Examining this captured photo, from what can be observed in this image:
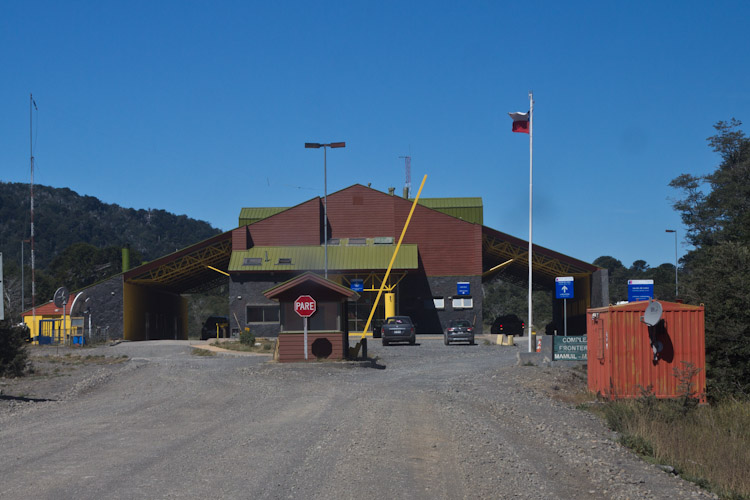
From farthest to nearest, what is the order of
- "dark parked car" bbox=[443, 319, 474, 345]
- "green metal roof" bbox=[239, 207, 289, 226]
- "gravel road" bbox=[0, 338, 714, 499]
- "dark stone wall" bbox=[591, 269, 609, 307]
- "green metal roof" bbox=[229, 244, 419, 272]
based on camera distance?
"green metal roof" bbox=[239, 207, 289, 226], "dark stone wall" bbox=[591, 269, 609, 307], "green metal roof" bbox=[229, 244, 419, 272], "dark parked car" bbox=[443, 319, 474, 345], "gravel road" bbox=[0, 338, 714, 499]

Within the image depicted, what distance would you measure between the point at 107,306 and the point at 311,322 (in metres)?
34.5

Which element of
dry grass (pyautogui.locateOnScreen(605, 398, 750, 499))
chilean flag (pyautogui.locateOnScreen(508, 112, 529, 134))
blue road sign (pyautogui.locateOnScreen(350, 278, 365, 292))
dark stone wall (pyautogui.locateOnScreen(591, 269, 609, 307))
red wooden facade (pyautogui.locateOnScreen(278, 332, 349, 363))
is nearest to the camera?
A: dry grass (pyautogui.locateOnScreen(605, 398, 750, 499))

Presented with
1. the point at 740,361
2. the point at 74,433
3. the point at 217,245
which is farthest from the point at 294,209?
the point at 74,433

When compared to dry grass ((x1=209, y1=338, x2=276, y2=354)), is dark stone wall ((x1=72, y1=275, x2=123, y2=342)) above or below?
above

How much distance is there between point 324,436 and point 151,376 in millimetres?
13753

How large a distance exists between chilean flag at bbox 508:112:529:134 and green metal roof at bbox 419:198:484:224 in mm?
33502

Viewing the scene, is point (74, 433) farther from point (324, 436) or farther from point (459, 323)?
point (459, 323)

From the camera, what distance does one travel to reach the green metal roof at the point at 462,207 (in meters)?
71.7

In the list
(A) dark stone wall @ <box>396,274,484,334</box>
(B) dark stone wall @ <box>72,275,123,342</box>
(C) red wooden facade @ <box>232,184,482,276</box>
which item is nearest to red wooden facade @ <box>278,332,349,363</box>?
(A) dark stone wall @ <box>396,274,484,334</box>

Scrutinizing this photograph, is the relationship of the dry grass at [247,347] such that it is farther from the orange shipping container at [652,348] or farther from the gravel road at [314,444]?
the orange shipping container at [652,348]

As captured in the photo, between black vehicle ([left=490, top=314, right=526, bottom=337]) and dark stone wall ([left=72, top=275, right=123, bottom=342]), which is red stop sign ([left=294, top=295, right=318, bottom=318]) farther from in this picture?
black vehicle ([left=490, top=314, right=526, bottom=337])

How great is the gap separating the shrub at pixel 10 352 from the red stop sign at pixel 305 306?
31.7 feet

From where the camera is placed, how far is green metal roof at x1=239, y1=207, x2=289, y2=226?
232 feet

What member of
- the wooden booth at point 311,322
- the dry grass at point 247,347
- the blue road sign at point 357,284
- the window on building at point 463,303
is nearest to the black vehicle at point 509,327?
the window on building at point 463,303
